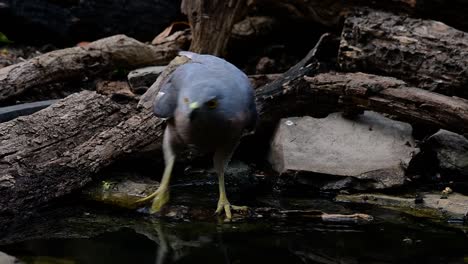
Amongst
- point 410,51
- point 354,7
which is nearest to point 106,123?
point 410,51

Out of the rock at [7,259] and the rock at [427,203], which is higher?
the rock at [427,203]

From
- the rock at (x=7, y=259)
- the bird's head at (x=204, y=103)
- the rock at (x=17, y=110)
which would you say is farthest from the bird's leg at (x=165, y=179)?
the rock at (x=17, y=110)

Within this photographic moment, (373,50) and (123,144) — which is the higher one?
(373,50)

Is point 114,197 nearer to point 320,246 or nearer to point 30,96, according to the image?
point 320,246

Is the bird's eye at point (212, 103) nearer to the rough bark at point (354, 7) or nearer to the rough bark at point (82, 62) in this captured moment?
the rough bark at point (82, 62)

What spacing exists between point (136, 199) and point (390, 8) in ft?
10.2

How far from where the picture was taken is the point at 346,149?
5.22 meters

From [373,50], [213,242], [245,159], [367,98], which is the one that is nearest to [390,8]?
[373,50]

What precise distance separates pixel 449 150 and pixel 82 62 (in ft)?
11.0

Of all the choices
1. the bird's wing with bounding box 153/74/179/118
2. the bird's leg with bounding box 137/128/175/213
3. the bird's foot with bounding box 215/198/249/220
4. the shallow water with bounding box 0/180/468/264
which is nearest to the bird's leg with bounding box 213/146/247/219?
the bird's foot with bounding box 215/198/249/220

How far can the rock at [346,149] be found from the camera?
4859 millimetres

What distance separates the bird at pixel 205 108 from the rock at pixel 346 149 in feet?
3.98

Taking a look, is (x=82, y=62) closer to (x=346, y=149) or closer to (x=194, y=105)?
(x=346, y=149)

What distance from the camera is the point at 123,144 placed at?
15.3ft
